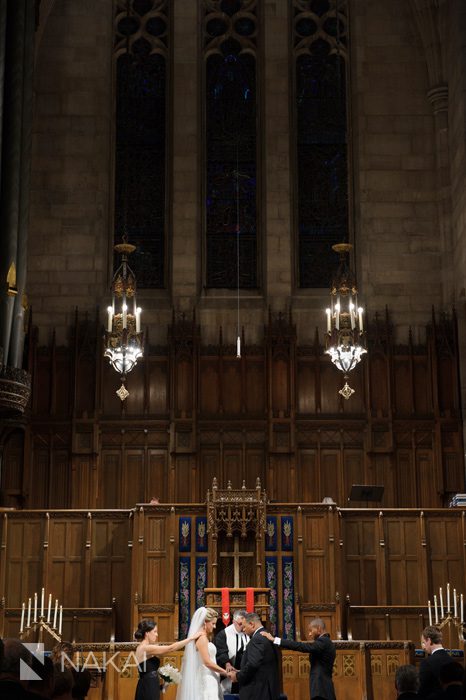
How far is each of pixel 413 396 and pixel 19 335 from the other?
7.65m

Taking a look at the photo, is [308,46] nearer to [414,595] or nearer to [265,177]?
[265,177]

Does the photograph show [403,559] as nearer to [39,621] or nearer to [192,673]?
[39,621]

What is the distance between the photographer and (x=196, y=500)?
62.2ft

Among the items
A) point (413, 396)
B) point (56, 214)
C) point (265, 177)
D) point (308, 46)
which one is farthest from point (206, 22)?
point (413, 396)

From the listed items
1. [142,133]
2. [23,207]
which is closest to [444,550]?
[23,207]

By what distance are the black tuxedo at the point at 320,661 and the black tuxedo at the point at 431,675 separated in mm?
1968

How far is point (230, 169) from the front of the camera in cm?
2142

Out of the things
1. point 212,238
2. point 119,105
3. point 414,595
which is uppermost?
point 119,105

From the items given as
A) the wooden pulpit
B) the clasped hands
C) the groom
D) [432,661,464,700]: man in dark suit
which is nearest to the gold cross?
the wooden pulpit

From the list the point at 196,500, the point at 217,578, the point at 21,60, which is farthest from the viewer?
the point at 196,500

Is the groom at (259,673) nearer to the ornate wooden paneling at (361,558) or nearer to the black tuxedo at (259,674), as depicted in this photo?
the black tuxedo at (259,674)

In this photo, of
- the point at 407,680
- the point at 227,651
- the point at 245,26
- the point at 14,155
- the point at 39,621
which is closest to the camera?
the point at 407,680

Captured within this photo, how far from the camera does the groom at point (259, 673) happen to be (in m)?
9.79

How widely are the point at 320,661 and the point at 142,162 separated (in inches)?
525
